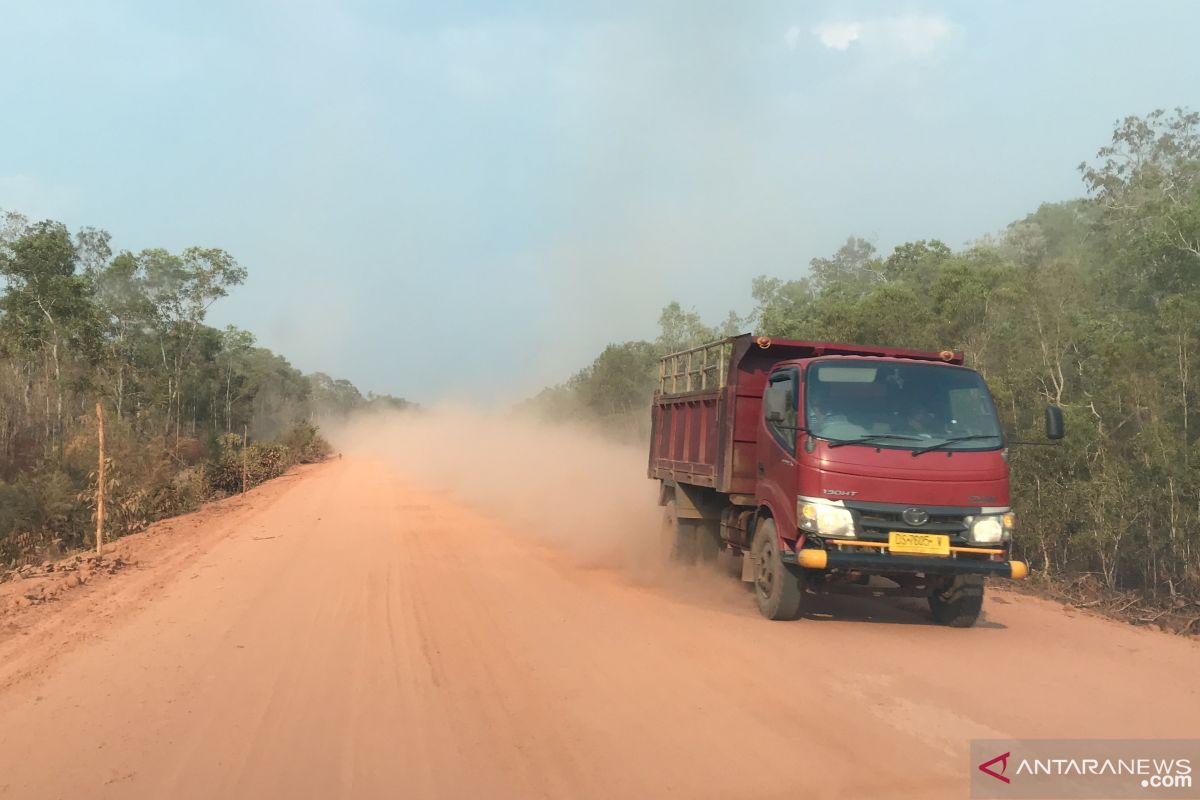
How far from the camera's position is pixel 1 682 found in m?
5.75

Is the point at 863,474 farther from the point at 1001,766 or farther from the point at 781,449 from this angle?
the point at 1001,766

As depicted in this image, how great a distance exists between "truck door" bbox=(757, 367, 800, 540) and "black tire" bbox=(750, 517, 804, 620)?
29cm

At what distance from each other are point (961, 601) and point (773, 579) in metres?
1.78

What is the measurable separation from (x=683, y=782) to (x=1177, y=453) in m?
7.98

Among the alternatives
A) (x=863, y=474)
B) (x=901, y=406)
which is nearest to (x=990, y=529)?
(x=863, y=474)

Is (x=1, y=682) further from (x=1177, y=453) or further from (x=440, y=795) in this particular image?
(x=1177, y=453)

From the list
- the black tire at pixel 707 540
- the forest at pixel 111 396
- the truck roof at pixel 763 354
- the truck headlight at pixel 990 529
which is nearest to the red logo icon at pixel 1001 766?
the truck headlight at pixel 990 529

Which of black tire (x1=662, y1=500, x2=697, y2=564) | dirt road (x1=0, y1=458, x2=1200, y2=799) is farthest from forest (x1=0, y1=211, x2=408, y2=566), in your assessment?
black tire (x1=662, y1=500, x2=697, y2=564)

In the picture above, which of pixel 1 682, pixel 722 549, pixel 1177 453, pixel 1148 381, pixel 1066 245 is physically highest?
pixel 1066 245

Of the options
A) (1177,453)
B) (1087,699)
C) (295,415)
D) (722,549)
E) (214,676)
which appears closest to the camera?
(1087,699)

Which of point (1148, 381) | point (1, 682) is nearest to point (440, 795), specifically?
point (1, 682)

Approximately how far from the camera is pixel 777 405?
7785 millimetres

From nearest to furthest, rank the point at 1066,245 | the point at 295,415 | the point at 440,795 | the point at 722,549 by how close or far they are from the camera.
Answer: the point at 440,795 → the point at 722,549 → the point at 1066,245 → the point at 295,415

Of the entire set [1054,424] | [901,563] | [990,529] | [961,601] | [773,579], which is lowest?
[961,601]
